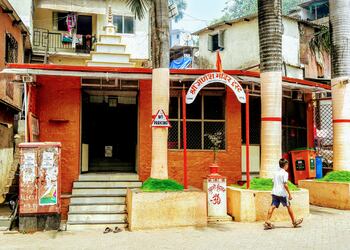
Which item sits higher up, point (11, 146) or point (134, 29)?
point (134, 29)

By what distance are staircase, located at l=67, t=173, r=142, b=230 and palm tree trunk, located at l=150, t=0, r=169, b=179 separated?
1456 mm

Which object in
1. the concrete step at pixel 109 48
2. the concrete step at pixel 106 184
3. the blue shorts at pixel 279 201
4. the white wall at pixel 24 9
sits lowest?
the blue shorts at pixel 279 201

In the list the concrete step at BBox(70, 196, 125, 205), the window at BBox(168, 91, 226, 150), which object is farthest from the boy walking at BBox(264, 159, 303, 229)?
the concrete step at BBox(70, 196, 125, 205)

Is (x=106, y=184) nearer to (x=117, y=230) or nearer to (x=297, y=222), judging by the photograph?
(x=117, y=230)

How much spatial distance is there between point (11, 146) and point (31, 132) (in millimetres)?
5072

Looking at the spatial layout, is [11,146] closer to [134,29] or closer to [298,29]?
[134,29]

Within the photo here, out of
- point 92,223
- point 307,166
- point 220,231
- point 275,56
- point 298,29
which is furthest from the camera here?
point 298,29

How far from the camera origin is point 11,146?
1545 cm

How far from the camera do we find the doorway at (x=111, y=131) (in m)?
14.7

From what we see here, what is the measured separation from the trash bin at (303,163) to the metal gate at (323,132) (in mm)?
2087

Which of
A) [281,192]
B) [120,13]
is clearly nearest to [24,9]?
[120,13]

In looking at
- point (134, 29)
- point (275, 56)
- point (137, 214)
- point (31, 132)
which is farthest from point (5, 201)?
point (134, 29)

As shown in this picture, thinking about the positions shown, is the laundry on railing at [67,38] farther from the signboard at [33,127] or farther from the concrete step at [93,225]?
the concrete step at [93,225]

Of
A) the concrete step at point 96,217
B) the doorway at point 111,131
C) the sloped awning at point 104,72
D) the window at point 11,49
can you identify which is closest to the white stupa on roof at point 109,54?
the window at point 11,49
